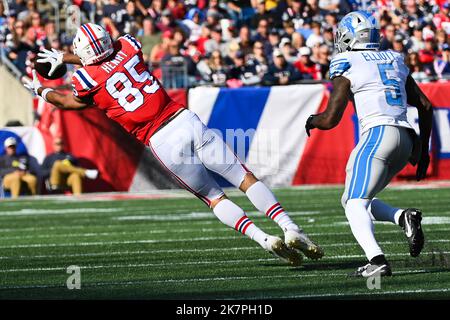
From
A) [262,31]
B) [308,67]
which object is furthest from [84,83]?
[262,31]

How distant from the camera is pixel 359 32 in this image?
22.7 feet

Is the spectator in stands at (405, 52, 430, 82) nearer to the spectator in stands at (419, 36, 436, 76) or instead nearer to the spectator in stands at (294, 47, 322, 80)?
the spectator in stands at (419, 36, 436, 76)

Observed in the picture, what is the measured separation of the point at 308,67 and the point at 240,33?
1.65 m

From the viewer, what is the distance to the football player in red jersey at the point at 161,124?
7629 mm

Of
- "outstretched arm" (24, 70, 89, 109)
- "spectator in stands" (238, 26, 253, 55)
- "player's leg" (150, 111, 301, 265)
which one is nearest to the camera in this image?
"player's leg" (150, 111, 301, 265)

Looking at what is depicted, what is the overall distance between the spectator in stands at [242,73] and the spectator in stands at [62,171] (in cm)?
248

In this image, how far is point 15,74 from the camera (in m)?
17.6

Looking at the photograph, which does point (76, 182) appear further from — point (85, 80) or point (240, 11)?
point (85, 80)

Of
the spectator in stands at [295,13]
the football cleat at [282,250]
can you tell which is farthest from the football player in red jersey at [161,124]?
the spectator in stands at [295,13]

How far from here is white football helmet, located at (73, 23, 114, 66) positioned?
7.77m

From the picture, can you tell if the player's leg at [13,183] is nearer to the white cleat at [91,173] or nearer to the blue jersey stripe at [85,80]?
the white cleat at [91,173]

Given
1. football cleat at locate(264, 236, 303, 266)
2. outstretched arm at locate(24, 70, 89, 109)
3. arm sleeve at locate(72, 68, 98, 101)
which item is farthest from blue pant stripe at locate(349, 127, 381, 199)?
outstretched arm at locate(24, 70, 89, 109)

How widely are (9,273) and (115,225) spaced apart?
12.0ft
